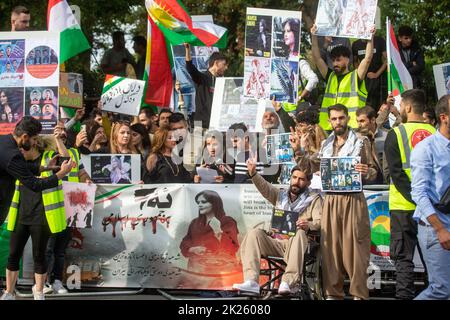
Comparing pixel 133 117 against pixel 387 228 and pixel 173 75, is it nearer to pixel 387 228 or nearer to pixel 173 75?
pixel 173 75

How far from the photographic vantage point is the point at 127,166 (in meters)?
11.8

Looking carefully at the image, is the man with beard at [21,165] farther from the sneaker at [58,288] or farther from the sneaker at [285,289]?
the sneaker at [285,289]

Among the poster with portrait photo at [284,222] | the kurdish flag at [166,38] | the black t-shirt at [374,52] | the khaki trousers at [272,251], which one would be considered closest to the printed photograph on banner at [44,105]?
the kurdish flag at [166,38]

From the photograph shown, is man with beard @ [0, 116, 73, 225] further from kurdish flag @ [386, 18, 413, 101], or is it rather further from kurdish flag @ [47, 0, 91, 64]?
kurdish flag @ [386, 18, 413, 101]

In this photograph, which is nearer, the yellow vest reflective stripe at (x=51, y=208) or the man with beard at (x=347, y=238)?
the man with beard at (x=347, y=238)

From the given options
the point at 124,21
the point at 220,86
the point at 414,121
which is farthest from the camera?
the point at 124,21

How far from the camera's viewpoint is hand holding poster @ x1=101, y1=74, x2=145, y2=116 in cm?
1305

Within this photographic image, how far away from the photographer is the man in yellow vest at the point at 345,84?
13.1 meters

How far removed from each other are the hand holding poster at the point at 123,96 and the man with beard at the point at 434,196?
5.64 metres

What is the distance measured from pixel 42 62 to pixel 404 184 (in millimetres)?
4568

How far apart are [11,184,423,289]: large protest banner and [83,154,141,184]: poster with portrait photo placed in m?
0.20

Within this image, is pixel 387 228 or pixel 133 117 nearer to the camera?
pixel 387 228

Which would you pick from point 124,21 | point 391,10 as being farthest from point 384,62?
point 124,21

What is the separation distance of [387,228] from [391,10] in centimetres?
1266
